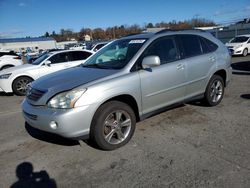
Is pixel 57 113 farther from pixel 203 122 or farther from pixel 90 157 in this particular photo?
pixel 203 122

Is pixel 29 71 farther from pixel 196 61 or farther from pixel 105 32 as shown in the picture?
pixel 105 32

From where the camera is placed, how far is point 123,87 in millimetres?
4109

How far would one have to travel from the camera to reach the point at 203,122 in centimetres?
514

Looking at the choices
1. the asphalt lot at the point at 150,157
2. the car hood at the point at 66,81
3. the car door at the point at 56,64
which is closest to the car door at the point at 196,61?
the asphalt lot at the point at 150,157

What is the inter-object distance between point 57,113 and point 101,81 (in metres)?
0.79

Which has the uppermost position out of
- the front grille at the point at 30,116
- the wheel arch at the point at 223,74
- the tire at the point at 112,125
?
the wheel arch at the point at 223,74

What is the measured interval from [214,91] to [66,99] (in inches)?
144

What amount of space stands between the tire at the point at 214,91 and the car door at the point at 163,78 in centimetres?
98

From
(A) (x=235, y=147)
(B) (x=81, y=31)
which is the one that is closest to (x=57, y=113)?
(A) (x=235, y=147)

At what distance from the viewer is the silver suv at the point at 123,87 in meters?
3.76

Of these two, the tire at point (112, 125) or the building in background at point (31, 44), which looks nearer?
the tire at point (112, 125)

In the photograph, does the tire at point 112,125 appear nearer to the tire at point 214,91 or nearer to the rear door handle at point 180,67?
the rear door handle at point 180,67

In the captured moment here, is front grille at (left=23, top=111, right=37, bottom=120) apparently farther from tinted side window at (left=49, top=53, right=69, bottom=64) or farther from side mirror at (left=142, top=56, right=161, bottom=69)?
tinted side window at (left=49, top=53, right=69, bottom=64)

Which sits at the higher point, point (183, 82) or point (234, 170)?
point (183, 82)
